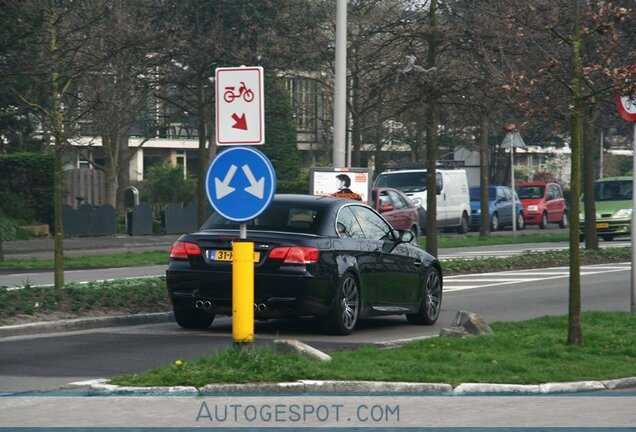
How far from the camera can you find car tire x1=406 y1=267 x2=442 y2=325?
16.9 meters

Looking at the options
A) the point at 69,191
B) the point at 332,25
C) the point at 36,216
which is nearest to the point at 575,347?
the point at 332,25

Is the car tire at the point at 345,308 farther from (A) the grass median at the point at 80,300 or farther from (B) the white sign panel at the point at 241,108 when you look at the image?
(B) the white sign panel at the point at 241,108

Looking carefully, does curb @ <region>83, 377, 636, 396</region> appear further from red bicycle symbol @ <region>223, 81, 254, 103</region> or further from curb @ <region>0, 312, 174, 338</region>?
curb @ <region>0, 312, 174, 338</region>

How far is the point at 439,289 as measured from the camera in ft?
57.2

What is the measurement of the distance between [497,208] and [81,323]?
36330mm

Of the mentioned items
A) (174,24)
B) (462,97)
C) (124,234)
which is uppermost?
(174,24)

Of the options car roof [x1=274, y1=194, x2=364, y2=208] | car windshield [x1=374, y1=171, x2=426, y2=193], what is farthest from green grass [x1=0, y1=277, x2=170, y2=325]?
car windshield [x1=374, y1=171, x2=426, y2=193]

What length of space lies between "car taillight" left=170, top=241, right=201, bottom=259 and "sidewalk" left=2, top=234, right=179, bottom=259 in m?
17.6

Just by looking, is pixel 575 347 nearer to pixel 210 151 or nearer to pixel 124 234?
pixel 124 234

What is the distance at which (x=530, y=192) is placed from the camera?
55562 millimetres

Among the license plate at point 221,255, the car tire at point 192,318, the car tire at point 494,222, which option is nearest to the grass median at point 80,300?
Answer: the car tire at point 192,318

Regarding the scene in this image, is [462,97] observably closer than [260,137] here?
No

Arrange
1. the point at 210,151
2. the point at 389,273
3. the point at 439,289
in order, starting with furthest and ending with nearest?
the point at 210,151
the point at 439,289
the point at 389,273

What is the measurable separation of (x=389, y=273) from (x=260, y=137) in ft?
17.7
